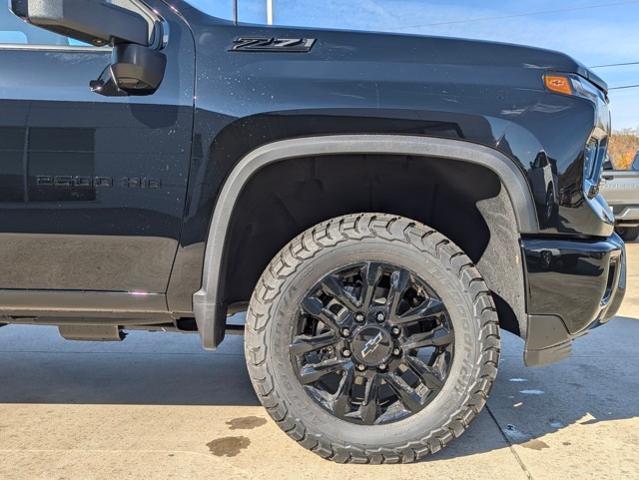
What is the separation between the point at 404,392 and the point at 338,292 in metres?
0.47

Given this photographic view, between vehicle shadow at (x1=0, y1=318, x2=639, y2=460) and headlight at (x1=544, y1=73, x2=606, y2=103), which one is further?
Result: vehicle shadow at (x1=0, y1=318, x2=639, y2=460)

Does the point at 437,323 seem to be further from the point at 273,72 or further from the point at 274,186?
the point at 273,72

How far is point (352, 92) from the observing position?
2.03 metres

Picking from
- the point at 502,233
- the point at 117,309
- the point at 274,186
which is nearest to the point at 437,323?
the point at 502,233

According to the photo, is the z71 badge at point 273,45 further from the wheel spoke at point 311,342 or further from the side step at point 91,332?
the side step at point 91,332

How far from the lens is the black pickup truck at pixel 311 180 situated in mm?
2033

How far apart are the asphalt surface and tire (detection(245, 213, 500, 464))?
13 cm

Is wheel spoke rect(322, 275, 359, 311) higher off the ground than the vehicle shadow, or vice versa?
wheel spoke rect(322, 275, 359, 311)

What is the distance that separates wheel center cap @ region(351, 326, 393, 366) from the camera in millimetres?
2131

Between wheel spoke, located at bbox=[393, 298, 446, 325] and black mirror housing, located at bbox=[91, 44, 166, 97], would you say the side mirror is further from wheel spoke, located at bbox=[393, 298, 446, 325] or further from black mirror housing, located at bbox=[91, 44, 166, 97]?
wheel spoke, located at bbox=[393, 298, 446, 325]

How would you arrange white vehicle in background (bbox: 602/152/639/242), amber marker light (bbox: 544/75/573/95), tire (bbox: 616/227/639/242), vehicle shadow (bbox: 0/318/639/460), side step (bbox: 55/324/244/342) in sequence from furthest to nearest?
tire (bbox: 616/227/639/242), white vehicle in background (bbox: 602/152/639/242), vehicle shadow (bbox: 0/318/639/460), side step (bbox: 55/324/244/342), amber marker light (bbox: 544/75/573/95)

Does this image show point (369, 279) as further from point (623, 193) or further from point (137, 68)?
point (623, 193)

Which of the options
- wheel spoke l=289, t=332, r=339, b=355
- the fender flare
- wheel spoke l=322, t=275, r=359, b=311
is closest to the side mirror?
the fender flare

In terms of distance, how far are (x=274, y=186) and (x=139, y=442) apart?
4.13 feet
